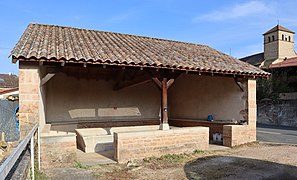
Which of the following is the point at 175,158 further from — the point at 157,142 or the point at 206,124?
the point at 206,124

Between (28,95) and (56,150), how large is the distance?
147 centimetres

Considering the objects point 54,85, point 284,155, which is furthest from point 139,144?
point 54,85

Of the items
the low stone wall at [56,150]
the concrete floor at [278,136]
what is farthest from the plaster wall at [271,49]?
the low stone wall at [56,150]

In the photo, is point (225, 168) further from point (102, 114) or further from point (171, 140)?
point (102, 114)

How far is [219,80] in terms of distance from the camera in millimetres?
10453

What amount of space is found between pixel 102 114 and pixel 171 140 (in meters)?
4.48

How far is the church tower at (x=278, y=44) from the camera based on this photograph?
1345 inches

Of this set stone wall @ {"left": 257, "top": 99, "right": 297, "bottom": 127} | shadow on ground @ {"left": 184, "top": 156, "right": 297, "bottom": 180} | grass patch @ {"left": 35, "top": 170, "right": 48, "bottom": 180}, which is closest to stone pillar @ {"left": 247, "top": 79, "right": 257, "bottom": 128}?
shadow on ground @ {"left": 184, "top": 156, "right": 297, "bottom": 180}

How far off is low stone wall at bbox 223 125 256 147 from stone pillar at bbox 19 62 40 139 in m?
6.23

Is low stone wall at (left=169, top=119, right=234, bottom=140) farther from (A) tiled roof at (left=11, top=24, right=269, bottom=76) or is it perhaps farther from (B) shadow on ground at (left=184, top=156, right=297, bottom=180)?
(B) shadow on ground at (left=184, top=156, right=297, bottom=180)

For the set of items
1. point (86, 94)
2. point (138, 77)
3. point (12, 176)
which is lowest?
point (12, 176)

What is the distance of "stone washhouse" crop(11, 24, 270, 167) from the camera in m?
6.20

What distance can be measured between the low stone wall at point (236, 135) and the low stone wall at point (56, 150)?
540 cm

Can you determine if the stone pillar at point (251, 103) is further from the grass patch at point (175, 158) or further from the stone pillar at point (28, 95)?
the stone pillar at point (28, 95)
